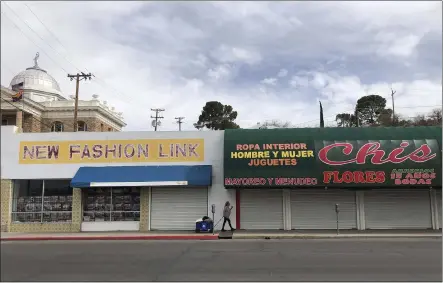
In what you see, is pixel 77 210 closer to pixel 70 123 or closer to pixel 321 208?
pixel 321 208

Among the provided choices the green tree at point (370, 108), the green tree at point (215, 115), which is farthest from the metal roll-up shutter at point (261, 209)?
the green tree at point (370, 108)

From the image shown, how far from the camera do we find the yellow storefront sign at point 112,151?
802 inches

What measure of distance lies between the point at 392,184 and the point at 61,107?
5288cm

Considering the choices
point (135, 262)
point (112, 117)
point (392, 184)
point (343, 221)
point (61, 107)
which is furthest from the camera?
point (112, 117)

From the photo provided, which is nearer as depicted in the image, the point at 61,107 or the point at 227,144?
the point at 227,144

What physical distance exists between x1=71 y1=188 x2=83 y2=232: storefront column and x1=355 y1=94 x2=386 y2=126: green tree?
2159 inches

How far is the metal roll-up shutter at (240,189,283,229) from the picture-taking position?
65.2ft

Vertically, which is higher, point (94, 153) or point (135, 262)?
point (94, 153)

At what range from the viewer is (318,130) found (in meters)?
19.8

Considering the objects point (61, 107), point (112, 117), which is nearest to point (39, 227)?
point (61, 107)

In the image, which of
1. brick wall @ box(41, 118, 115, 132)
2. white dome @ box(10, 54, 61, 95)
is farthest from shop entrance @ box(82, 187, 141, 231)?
white dome @ box(10, 54, 61, 95)

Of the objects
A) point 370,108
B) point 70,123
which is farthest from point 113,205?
point 370,108

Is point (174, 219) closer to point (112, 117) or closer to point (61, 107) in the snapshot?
point (61, 107)

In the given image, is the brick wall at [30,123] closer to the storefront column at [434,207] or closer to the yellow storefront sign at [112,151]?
the yellow storefront sign at [112,151]
